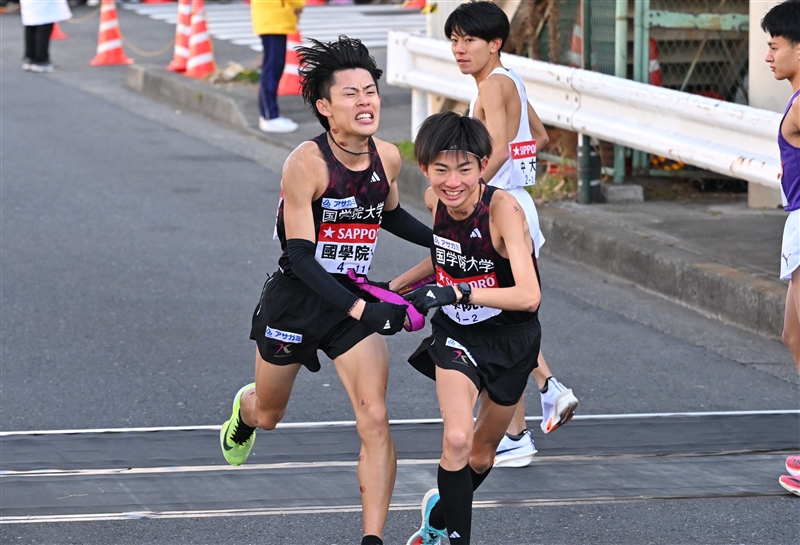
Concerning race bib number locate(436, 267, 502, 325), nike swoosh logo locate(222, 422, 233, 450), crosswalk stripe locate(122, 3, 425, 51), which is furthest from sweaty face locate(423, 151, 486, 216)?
crosswalk stripe locate(122, 3, 425, 51)

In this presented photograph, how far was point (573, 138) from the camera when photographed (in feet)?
32.1

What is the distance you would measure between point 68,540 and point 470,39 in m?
2.61

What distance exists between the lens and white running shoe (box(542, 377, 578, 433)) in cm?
516

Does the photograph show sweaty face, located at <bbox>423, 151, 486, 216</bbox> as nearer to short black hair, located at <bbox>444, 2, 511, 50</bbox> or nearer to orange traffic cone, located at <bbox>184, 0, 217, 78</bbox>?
short black hair, located at <bbox>444, 2, 511, 50</bbox>

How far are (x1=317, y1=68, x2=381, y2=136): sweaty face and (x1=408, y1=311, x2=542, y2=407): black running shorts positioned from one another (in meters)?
0.76

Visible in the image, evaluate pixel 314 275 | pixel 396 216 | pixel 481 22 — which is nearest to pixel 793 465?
pixel 396 216

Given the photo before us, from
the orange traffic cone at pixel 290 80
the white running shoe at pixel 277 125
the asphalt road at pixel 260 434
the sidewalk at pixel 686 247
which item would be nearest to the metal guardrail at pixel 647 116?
the sidewalk at pixel 686 247

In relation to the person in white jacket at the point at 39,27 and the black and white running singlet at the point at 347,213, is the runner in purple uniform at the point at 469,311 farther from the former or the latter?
the person in white jacket at the point at 39,27

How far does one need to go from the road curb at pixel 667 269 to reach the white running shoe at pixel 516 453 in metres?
2.08

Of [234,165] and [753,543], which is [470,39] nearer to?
[753,543]

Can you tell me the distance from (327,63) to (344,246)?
2.09 feet

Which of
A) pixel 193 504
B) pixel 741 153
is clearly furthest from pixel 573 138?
pixel 193 504

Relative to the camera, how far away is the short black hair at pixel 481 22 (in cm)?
534

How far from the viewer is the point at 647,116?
8.16 m
